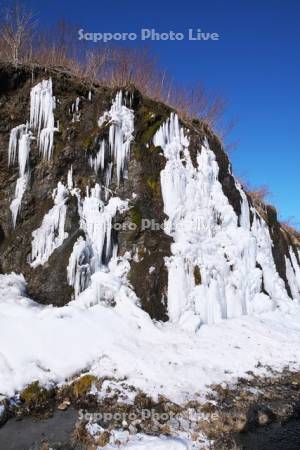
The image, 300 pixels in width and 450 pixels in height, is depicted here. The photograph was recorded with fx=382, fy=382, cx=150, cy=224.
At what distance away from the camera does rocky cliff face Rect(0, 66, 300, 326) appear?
29.8 feet

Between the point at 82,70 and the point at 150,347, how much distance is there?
28.0 ft

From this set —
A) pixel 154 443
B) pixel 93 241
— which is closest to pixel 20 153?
pixel 93 241

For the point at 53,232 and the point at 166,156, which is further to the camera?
the point at 166,156

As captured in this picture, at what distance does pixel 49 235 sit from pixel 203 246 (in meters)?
4.03

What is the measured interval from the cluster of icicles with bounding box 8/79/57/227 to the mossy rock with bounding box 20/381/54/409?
175 inches

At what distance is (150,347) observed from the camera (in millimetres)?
7711

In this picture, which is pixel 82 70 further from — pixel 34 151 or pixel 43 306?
pixel 43 306

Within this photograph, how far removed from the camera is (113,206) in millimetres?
9773

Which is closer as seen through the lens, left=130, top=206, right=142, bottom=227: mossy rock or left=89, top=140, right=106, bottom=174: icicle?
left=130, top=206, right=142, bottom=227: mossy rock

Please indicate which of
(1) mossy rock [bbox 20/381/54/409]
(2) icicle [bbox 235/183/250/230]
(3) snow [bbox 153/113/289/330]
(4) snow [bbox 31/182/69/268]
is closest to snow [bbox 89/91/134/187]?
(3) snow [bbox 153/113/289/330]

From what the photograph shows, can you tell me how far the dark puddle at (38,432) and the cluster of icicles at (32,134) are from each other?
199 inches

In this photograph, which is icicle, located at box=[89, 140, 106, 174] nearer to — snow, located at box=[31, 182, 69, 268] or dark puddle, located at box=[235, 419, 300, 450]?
snow, located at box=[31, 182, 69, 268]

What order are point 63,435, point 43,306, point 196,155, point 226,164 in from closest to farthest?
1. point 63,435
2. point 43,306
3. point 196,155
4. point 226,164

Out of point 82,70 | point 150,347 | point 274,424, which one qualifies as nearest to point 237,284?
point 150,347
